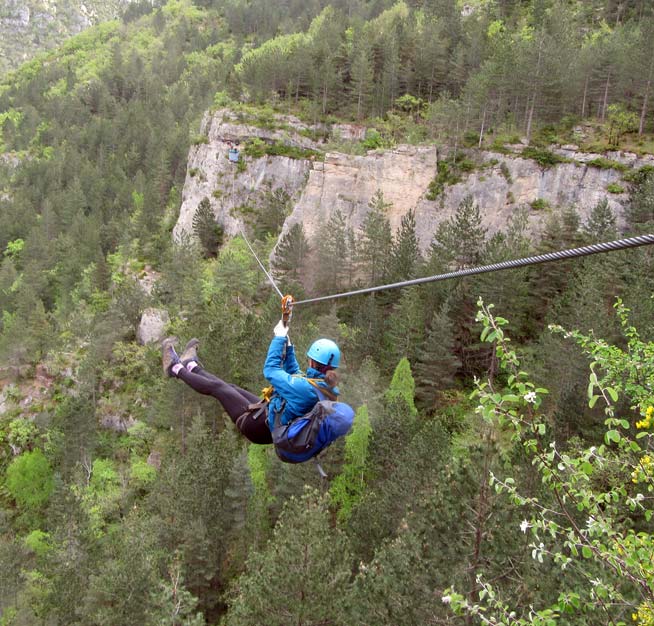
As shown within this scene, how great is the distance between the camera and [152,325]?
128 ft

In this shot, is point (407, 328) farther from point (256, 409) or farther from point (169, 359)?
point (256, 409)

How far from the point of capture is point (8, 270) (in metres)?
57.1

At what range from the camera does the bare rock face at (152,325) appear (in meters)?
38.5

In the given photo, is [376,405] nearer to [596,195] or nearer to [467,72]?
[596,195]

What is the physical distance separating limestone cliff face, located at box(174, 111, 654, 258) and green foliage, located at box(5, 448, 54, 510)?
74.2ft

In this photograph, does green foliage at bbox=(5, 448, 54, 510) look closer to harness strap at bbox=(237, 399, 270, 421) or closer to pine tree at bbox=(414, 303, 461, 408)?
pine tree at bbox=(414, 303, 461, 408)

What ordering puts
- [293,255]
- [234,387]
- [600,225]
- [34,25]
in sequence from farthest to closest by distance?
[34,25]
[293,255]
[600,225]
[234,387]

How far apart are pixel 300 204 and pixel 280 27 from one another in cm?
6835

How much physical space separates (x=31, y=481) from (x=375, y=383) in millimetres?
24563

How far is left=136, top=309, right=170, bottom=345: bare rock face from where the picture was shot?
126 ft

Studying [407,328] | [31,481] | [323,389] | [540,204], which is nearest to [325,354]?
[323,389]

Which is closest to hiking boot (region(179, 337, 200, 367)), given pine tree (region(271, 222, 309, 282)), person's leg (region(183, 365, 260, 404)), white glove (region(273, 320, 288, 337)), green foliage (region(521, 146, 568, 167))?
person's leg (region(183, 365, 260, 404))

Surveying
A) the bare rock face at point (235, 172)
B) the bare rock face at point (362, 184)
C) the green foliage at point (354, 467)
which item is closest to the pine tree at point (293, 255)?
the bare rock face at point (362, 184)

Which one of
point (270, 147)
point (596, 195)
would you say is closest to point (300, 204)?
point (270, 147)
